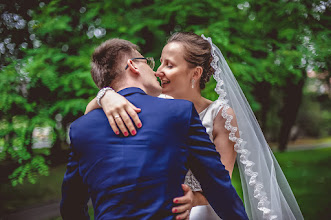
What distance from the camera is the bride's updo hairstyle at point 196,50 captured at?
246 cm

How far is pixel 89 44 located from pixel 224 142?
3.24 meters

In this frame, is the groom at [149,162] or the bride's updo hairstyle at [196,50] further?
the bride's updo hairstyle at [196,50]

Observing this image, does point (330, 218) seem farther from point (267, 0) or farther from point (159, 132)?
point (159, 132)

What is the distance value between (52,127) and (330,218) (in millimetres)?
5661

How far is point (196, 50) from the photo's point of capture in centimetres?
249

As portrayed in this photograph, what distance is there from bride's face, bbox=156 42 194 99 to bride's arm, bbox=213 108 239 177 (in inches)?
16.1

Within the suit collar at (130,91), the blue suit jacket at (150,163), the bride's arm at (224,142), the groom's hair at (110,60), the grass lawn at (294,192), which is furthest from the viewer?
the grass lawn at (294,192)

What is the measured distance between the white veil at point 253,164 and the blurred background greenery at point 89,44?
1456 millimetres

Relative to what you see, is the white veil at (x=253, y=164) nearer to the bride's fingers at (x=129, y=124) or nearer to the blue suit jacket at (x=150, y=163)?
the blue suit jacket at (x=150, y=163)

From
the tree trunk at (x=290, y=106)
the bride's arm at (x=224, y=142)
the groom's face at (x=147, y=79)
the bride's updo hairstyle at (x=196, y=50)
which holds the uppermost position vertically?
the bride's updo hairstyle at (x=196, y=50)

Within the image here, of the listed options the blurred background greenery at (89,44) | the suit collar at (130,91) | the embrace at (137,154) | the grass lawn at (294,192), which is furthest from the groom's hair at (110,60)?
the grass lawn at (294,192)

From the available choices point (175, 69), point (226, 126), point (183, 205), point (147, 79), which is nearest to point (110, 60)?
point (147, 79)

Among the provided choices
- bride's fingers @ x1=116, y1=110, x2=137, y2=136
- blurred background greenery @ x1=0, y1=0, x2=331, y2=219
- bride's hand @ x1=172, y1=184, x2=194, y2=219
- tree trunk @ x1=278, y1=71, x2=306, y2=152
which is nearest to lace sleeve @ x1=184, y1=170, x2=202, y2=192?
bride's hand @ x1=172, y1=184, x2=194, y2=219

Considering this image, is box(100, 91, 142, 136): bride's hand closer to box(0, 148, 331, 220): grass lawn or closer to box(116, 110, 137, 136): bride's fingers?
box(116, 110, 137, 136): bride's fingers
